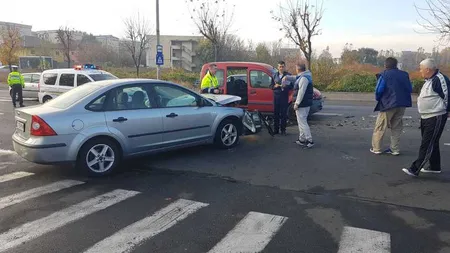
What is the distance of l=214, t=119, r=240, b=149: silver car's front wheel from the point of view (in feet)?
24.4

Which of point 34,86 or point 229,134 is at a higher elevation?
point 34,86

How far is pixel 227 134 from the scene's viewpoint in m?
7.61

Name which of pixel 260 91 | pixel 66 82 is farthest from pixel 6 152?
pixel 66 82

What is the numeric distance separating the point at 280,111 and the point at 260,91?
5.71ft

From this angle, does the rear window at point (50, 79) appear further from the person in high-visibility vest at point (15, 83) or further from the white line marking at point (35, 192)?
the white line marking at point (35, 192)

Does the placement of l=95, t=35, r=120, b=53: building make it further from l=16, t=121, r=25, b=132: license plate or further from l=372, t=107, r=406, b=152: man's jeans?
l=372, t=107, r=406, b=152: man's jeans

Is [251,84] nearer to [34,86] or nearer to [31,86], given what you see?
[34,86]

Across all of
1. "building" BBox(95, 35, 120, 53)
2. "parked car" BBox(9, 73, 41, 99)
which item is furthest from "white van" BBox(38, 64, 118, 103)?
"building" BBox(95, 35, 120, 53)

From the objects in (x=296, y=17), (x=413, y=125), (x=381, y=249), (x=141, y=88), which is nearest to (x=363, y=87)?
(x=296, y=17)

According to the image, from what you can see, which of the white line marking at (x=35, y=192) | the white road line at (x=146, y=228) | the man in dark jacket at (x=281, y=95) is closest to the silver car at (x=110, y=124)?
the white line marking at (x=35, y=192)

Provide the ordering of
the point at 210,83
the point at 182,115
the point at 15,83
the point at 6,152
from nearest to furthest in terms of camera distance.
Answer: the point at 182,115 < the point at 6,152 < the point at 210,83 < the point at 15,83

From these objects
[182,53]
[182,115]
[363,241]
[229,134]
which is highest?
[182,53]

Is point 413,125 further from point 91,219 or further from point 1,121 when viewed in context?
point 1,121

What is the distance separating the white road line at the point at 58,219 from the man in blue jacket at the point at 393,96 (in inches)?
187
